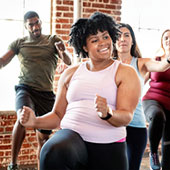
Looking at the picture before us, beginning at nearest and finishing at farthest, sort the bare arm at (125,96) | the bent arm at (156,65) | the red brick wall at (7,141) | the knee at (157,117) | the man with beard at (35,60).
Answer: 1. the bare arm at (125,96)
2. the bent arm at (156,65)
3. the knee at (157,117)
4. the man with beard at (35,60)
5. the red brick wall at (7,141)

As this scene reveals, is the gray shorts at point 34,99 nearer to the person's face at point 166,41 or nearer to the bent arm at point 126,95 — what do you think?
the person's face at point 166,41

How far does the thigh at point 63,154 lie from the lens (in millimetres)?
1402

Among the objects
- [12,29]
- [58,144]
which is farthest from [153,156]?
[12,29]

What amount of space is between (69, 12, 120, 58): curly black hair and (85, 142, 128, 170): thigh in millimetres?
610

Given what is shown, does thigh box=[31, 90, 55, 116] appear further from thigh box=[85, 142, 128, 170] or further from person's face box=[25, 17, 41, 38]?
thigh box=[85, 142, 128, 170]

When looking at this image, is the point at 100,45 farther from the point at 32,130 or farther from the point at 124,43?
the point at 32,130

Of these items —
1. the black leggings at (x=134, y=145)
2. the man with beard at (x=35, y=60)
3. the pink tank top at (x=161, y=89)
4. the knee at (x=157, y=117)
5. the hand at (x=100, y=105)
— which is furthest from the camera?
the man with beard at (x=35, y=60)

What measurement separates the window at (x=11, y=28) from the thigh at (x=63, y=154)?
2.36 meters

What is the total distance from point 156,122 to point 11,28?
2.10 meters

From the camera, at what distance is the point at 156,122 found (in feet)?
8.66

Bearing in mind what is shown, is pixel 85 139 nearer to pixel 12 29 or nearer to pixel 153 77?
pixel 153 77

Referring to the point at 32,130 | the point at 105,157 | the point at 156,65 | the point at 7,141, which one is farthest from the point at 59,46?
the point at 105,157

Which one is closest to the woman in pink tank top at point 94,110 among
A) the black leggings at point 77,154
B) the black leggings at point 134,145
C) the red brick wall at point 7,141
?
the black leggings at point 77,154

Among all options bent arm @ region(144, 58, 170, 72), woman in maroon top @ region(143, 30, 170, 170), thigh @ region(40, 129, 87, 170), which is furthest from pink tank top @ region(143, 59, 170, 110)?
thigh @ region(40, 129, 87, 170)
